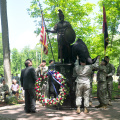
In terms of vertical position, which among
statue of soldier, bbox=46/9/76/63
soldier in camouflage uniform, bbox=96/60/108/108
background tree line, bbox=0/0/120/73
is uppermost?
background tree line, bbox=0/0/120/73

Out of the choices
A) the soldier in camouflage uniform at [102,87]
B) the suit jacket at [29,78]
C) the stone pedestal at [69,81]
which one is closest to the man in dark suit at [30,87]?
the suit jacket at [29,78]

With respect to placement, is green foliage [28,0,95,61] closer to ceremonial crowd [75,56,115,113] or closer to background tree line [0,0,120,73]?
background tree line [0,0,120,73]

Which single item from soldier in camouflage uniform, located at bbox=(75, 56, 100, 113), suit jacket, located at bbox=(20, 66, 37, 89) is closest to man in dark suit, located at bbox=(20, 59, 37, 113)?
suit jacket, located at bbox=(20, 66, 37, 89)

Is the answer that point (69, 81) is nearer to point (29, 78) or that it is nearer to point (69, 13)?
point (29, 78)

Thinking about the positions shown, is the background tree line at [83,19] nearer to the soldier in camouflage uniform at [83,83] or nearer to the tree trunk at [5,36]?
the tree trunk at [5,36]

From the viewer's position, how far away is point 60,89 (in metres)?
7.45

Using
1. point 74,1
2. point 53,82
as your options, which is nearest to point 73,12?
point 74,1

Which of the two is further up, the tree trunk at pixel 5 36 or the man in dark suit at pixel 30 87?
the tree trunk at pixel 5 36

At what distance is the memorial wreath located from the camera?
724 cm

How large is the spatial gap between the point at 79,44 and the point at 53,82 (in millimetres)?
1867

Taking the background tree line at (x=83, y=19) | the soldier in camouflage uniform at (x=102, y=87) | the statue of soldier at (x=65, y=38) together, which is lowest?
the soldier in camouflage uniform at (x=102, y=87)

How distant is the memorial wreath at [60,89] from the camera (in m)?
7.24

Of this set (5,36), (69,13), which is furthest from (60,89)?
(69,13)

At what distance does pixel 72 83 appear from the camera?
798 cm
